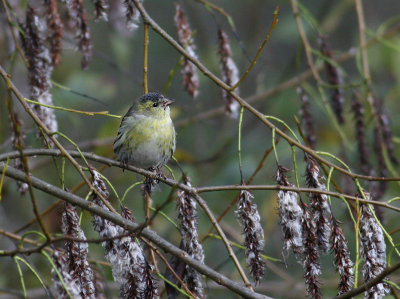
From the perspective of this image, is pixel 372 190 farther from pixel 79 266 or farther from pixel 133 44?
pixel 133 44

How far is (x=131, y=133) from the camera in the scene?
2.83 meters

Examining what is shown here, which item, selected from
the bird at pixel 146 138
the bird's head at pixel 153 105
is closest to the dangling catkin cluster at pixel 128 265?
the bird at pixel 146 138

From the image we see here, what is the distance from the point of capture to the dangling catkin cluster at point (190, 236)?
169 centimetres

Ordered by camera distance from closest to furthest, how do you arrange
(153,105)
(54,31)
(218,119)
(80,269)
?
(80,269), (54,31), (153,105), (218,119)

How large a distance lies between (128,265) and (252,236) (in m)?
0.31

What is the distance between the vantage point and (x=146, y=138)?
2.81 meters

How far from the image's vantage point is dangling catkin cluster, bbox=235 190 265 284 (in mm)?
1585

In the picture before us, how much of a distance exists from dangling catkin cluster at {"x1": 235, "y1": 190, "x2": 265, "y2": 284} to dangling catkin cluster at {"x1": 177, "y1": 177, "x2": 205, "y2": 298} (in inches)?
5.3

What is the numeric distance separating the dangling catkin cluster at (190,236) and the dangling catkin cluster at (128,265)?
0.16 metres

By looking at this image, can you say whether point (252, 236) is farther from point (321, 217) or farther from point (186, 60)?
point (186, 60)

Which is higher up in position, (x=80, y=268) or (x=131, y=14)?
(x=131, y=14)

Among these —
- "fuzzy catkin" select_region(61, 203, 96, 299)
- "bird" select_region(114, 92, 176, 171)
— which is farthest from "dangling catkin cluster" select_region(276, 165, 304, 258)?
"bird" select_region(114, 92, 176, 171)

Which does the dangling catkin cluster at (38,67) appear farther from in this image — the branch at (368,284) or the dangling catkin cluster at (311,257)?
the branch at (368,284)

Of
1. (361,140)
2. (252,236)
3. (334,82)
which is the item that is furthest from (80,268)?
(334,82)
